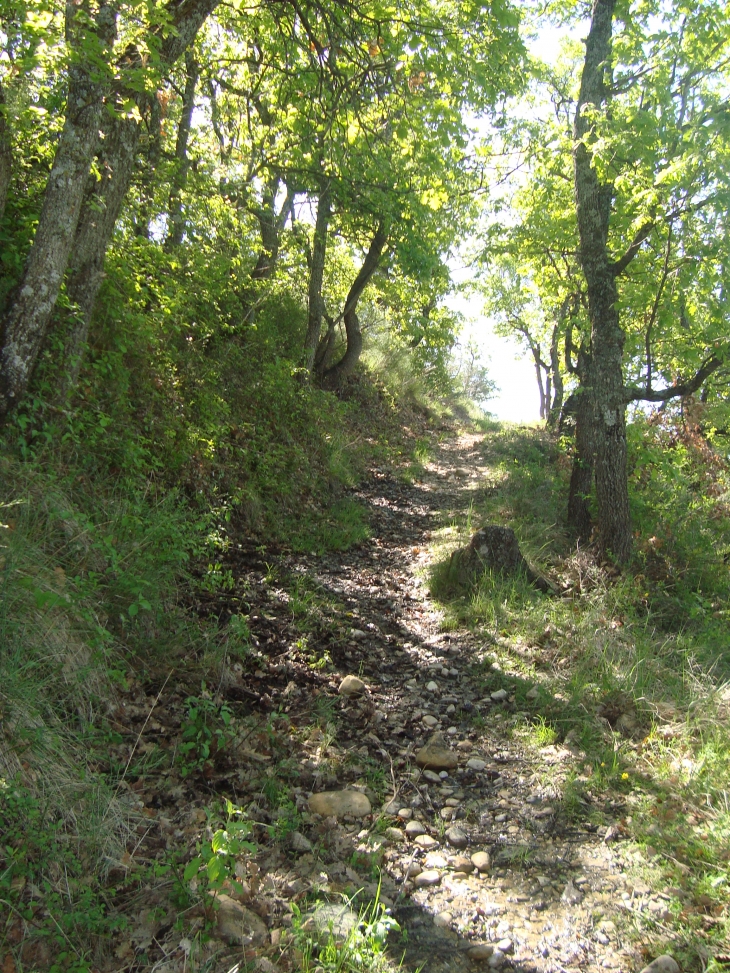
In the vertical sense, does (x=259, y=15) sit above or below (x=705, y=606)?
above

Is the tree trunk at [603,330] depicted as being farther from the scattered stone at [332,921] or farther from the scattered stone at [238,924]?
the scattered stone at [238,924]

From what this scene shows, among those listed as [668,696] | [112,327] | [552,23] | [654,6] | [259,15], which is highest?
[552,23]

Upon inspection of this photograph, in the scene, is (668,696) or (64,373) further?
(64,373)

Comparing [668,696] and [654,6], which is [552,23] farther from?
[668,696]

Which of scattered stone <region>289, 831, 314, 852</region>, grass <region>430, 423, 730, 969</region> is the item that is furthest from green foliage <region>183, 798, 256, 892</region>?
grass <region>430, 423, 730, 969</region>

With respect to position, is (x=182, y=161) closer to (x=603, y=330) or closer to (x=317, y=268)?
(x=317, y=268)

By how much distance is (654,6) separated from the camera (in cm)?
714

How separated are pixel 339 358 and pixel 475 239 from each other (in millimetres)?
4119

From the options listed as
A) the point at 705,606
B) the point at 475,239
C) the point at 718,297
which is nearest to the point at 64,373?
the point at 705,606

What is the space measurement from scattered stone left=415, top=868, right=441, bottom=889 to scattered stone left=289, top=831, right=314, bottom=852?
54 cm

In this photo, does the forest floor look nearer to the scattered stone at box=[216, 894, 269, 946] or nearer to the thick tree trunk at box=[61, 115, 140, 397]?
the scattered stone at box=[216, 894, 269, 946]

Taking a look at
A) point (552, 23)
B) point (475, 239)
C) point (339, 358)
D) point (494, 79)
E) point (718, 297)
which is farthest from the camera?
point (339, 358)

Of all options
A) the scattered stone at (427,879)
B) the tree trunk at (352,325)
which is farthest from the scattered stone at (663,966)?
the tree trunk at (352,325)

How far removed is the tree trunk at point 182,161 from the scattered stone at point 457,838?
274 inches
